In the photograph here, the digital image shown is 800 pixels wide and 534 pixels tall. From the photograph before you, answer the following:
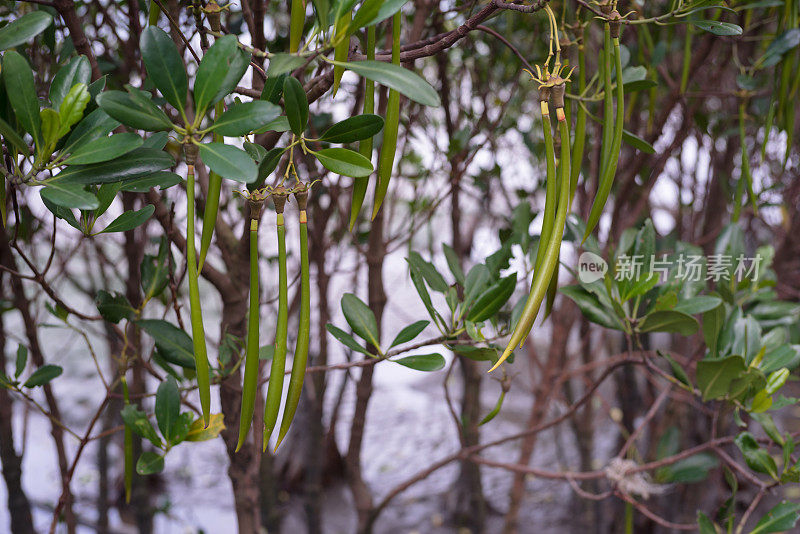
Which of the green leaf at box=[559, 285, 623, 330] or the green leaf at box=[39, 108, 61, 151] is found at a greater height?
the green leaf at box=[39, 108, 61, 151]

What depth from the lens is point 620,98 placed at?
0.40 m

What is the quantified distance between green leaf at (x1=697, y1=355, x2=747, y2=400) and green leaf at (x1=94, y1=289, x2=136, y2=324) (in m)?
0.59

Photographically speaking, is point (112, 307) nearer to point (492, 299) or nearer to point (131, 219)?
point (131, 219)

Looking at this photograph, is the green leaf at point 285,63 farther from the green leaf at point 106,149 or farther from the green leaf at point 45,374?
the green leaf at point 45,374

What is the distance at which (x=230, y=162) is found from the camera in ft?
1.13

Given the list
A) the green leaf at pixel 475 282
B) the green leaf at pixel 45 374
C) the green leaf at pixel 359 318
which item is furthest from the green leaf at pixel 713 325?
the green leaf at pixel 45 374

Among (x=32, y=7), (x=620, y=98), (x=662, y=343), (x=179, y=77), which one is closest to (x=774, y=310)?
(x=620, y=98)

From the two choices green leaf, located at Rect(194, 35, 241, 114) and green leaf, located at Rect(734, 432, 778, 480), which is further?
green leaf, located at Rect(734, 432, 778, 480)

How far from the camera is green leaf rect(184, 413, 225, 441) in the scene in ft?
1.90

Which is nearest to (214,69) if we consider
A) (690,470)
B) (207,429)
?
(207,429)

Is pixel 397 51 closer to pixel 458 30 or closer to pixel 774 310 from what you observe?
pixel 458 30

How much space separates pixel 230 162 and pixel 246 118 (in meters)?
0.04

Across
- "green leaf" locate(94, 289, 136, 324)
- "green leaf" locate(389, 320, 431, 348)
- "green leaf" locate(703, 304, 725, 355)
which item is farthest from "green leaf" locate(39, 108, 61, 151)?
"green leaf" locate(703, 304, 725, 355)

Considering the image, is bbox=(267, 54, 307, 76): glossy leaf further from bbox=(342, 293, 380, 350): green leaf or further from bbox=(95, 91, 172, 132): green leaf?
bbox=(342, 293, 380, 350): green leaf
